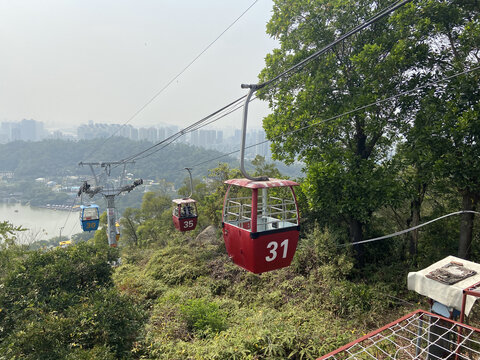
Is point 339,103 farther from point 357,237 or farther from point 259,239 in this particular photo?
point 259,239

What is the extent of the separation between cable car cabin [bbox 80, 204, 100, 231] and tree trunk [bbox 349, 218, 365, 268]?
15005 millimetres

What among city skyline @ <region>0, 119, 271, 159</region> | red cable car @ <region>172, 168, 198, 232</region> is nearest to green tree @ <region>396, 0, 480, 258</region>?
red cable car @ <region>172, 168, 198, 232</region>

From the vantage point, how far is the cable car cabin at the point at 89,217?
17.4 metres

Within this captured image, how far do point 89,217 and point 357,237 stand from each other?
15659 millimetres

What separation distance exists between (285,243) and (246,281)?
5.52 metres

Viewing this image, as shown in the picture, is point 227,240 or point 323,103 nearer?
point 227,240

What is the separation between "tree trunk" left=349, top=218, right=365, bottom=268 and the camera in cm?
1073

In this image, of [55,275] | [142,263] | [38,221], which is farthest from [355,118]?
[38,221]

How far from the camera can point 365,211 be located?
8.84 m

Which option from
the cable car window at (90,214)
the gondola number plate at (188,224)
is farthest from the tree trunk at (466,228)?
the cable car window at (90,214)

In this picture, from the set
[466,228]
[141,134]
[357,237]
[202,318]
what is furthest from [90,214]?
[141,134]

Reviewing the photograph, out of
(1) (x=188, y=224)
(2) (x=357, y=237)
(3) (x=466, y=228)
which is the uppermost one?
(3) (x=466, y=228)

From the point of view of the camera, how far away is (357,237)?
424 inches

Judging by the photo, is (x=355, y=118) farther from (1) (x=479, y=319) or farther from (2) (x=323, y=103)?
(1) (x=479, y=319)
